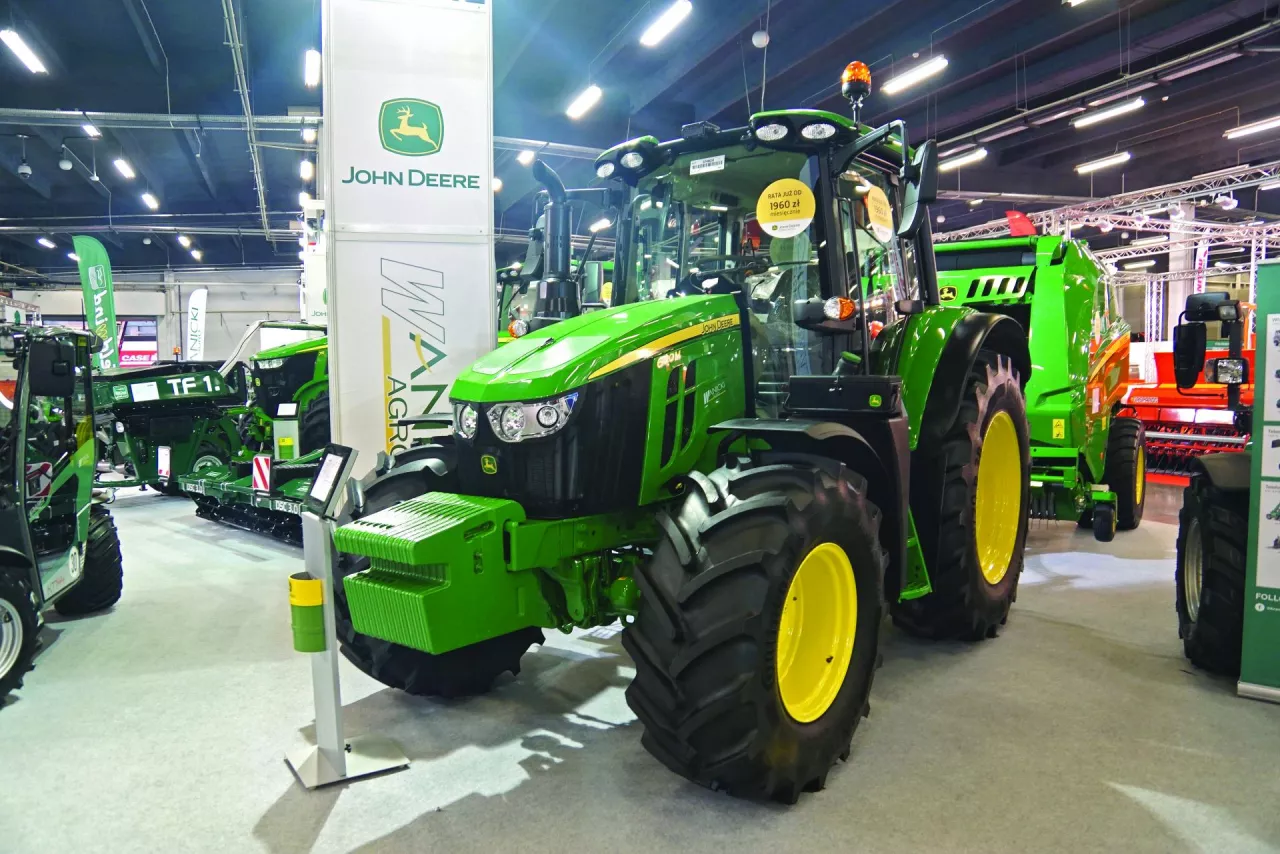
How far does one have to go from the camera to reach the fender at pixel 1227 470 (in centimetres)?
365

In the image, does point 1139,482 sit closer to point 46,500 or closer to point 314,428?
point 314,428

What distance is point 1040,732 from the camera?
319 cm

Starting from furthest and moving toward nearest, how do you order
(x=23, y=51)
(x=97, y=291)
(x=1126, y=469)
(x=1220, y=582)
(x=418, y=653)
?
(x=97, y=291) < (x=23, y=51) < (x=1126, y=469) < (x=1220, y=582) < (x=418, y=653)

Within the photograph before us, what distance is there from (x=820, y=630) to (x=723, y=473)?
68 centimetres

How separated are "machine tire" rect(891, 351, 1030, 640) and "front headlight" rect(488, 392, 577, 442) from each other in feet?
6.04

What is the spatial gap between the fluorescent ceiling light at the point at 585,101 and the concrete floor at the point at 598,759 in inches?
357

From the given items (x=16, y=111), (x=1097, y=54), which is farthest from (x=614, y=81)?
(x=16, y=111)

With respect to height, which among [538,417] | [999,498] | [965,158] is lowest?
[999,498]

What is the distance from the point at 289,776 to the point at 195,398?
711 cm

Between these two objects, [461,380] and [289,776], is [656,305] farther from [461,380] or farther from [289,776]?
[289,776]

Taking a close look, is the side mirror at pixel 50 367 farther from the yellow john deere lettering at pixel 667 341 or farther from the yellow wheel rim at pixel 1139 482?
the yellow wheel rim at pixel 1139 482

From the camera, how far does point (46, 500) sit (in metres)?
4.52

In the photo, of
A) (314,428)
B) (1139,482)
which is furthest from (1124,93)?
(314,428)

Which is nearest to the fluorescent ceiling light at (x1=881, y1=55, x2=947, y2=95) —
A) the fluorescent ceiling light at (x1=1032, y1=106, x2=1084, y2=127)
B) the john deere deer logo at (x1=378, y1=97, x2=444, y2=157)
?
the fluorescent ceiling light at (x1=1032, y1=106, x2=1084, y2=127)
